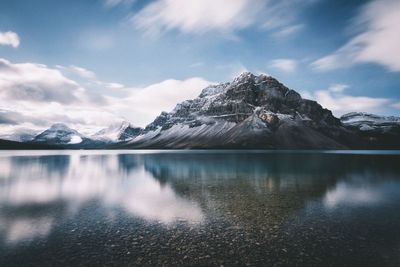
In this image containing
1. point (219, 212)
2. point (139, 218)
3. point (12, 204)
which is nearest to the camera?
point (139, 218)

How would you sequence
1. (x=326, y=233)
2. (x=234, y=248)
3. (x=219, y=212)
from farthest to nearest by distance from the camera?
(x=219, y=212) → (x=326, y=233) → (x=234, y=248)

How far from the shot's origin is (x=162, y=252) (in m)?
17.5

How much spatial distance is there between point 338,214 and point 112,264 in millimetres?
22186

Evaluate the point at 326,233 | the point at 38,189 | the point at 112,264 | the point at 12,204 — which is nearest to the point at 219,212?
the point at 326,233

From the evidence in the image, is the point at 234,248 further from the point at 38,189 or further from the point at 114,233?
the point at 38,189

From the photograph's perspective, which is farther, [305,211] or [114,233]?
[305,211]

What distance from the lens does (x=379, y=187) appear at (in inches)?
1742

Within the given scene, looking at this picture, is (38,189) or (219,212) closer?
(219,212)

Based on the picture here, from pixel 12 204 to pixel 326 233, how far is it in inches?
1333

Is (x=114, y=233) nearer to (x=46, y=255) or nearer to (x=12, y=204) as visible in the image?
(x=46, y=255)

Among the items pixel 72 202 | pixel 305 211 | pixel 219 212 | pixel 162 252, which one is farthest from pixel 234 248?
pixel 72 202

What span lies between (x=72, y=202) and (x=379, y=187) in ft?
153

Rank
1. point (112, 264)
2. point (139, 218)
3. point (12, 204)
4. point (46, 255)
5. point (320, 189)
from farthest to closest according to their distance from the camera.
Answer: point (320, 189) < point (12, 204) < point (139, 218) < point (46, 255) < point (112, 264)

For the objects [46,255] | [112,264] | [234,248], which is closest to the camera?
[112,264]
